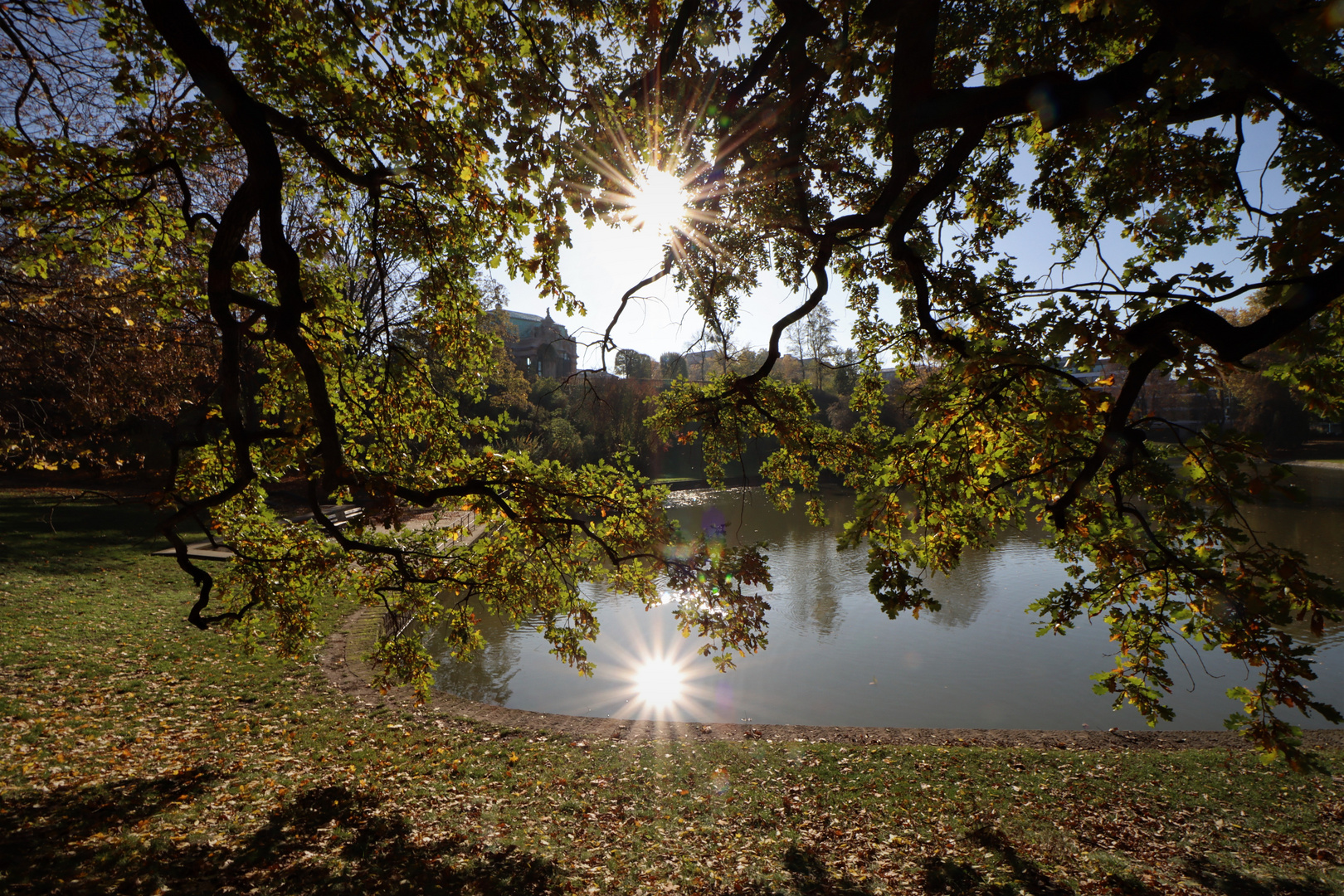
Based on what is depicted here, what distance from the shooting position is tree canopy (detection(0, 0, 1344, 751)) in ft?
10.9

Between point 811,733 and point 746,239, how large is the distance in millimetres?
6399

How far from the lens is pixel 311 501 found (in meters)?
5.34

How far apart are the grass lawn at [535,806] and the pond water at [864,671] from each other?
1.71 m

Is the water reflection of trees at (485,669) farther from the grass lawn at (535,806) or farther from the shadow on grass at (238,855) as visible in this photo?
the shadow on grass at (238,855)

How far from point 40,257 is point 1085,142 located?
27.4ft

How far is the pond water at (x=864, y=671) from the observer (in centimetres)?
910

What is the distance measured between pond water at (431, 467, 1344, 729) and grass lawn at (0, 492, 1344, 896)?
171 cm

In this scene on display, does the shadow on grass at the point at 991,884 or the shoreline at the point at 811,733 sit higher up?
the shadow on grass at the point at 991,884

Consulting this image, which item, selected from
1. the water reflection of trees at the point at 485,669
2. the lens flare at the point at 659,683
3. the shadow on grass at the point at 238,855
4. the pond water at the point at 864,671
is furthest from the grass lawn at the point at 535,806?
the lens flare at the point at 659,683

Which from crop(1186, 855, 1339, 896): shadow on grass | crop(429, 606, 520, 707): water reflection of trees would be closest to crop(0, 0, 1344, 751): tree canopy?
crop(1186, 855, 1339, 896): shadow on grass

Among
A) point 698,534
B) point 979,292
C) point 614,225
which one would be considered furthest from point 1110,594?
point 614,225

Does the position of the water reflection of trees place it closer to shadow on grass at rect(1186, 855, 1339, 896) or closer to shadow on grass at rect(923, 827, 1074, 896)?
shadow on grass at rect(923, 827, 1074, 896)

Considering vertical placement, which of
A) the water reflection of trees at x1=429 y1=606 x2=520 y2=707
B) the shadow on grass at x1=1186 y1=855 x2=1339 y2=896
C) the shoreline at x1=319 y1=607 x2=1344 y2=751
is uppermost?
the shadow on grass at x1=1186 y1=855 x2=1339 y2=896

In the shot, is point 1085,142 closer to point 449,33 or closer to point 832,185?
point 832,185
